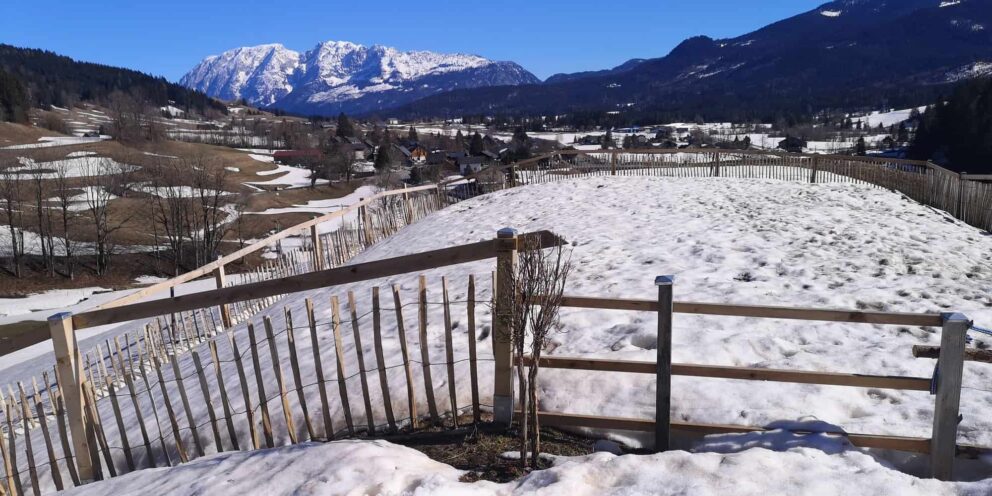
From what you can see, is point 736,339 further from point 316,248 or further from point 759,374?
point 316,248

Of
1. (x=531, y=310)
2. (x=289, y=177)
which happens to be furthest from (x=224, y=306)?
(x=289, y=177)

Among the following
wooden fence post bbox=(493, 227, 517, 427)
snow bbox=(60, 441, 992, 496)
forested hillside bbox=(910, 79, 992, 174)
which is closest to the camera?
snow bbox=(60, 441, 992, 496)

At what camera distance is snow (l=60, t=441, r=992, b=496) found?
3.55m

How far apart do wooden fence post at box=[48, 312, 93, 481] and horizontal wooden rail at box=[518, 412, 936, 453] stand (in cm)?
384

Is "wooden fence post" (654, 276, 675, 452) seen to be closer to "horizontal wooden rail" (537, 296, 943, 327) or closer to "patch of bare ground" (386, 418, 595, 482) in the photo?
"horizontal wooden rail" (537, 296, 943, 327)

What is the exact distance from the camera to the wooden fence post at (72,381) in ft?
16.0

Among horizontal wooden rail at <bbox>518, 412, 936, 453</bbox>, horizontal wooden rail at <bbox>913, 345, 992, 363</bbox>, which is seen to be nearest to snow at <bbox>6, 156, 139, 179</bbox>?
horizontal wooden rail at <bbox>518, 412, 936, 453</bbox>

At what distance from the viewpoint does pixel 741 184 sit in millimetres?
19641

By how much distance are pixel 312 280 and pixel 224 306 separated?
21.7 feet

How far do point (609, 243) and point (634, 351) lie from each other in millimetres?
5122

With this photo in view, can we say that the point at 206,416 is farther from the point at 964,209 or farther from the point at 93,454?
the point at 964,209

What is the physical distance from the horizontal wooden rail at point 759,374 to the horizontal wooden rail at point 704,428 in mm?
342

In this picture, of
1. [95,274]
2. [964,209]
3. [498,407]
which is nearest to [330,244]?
[498,407]

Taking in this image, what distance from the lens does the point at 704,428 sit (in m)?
4.46
